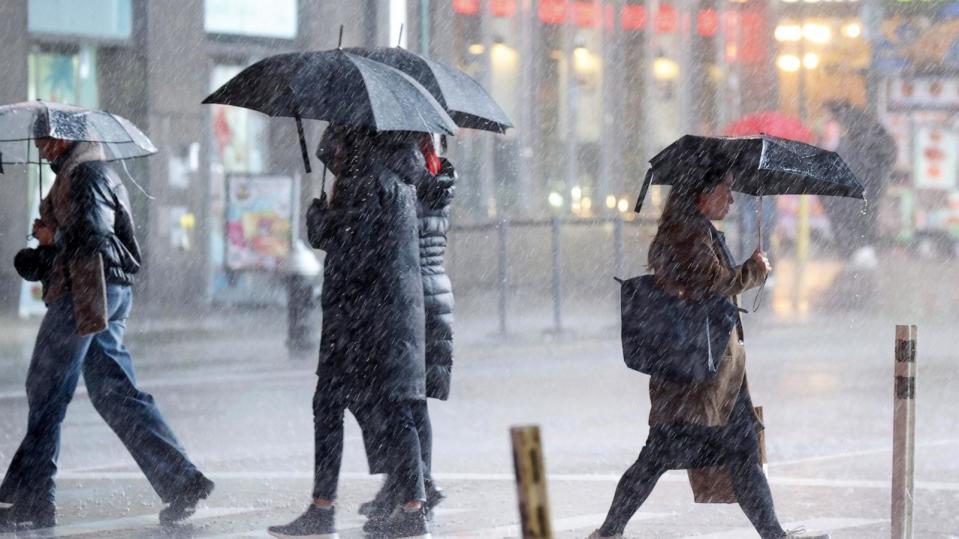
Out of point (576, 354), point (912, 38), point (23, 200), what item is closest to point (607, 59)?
point (912, 38)

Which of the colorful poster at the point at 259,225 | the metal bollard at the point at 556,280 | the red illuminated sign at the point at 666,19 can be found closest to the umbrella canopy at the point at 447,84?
the metal bollard at the point at 556,280

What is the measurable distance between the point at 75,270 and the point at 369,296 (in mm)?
1334

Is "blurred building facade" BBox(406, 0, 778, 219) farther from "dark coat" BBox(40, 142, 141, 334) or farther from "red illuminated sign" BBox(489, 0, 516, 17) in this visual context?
"dark coat" BBox(40, 142, 141, 334)

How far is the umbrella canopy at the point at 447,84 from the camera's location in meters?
8.58

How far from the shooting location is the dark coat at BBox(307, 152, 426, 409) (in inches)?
302

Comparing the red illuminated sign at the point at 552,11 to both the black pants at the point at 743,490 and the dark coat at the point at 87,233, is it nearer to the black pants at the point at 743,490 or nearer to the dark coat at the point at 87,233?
the dark coat at the point at 87,233

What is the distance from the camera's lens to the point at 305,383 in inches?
601

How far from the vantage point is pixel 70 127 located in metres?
8.30

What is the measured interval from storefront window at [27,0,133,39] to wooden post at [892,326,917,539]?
1738 cm

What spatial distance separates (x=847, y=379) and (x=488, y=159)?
55.4 ft

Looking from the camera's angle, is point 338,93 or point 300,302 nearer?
point 338,93

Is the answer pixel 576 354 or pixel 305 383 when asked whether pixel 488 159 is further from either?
pixel 305 383

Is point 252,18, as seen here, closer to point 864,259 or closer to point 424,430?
point 864,259

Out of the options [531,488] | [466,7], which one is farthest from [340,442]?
[466,7]
